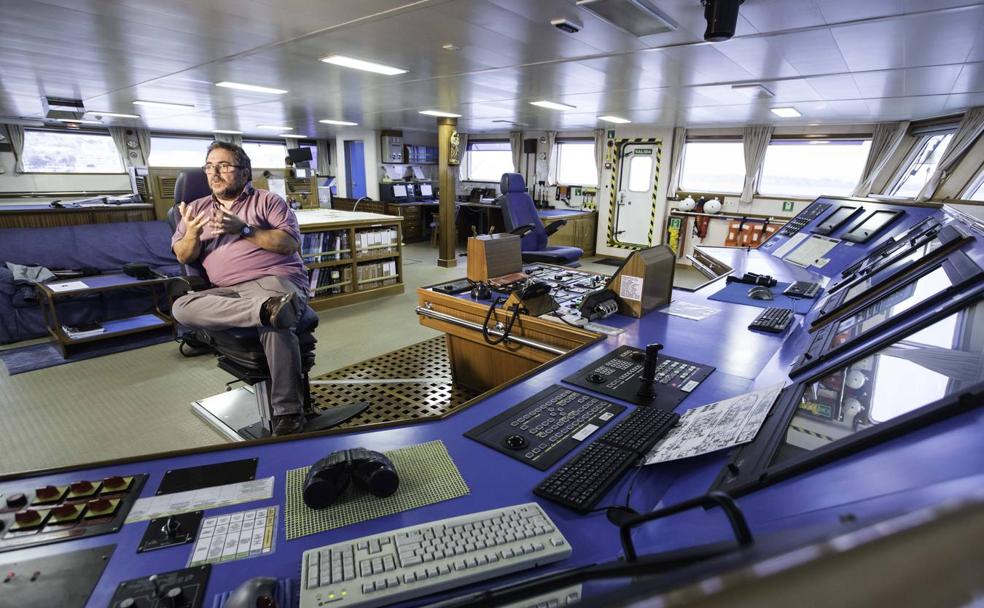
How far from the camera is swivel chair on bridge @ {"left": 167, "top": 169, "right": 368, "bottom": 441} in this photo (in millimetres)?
2299

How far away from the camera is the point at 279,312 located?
6.91 feet

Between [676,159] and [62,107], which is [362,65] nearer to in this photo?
[62,107]

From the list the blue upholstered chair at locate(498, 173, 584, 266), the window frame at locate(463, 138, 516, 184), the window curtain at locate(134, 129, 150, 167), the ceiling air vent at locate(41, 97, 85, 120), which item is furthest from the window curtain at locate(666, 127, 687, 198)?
the window curtain at locate(134, 129, 150, 167)

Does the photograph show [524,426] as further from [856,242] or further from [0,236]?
[0,236]

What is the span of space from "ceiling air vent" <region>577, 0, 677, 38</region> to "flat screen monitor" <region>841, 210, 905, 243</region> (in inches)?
86.4

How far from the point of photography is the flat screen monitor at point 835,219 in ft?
12.8

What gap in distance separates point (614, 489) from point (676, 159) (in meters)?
8.14

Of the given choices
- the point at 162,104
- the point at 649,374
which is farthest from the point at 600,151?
the point at 649,374

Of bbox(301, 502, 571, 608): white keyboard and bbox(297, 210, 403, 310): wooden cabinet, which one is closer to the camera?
bbox(301, 502, 571, 608): white keyboard

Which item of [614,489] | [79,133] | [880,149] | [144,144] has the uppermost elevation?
[79,133]

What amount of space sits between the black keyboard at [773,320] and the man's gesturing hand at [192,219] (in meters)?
2.75

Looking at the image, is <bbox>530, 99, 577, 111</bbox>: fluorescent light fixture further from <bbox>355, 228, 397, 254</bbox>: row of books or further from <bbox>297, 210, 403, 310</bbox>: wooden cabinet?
<bbox>355, 228, 397, 254</bbox>: row of books

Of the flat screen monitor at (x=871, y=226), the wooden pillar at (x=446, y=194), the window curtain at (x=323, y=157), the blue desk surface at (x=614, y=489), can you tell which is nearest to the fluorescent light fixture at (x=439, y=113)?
the wooden pillar at (x=446, y=194)

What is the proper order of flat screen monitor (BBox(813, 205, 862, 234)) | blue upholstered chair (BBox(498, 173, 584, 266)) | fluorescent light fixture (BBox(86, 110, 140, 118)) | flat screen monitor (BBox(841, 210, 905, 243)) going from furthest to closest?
1. fluorescent light fixture (BBox(86, 110, 140, 118))
2. blue upholstered chair (BBox(498, 173, 584, 266))
3. flat screen monitor (BBox(813, 205, 862, 234))
4. flat screen monitor (BBox(841, 210, 905, 243))
